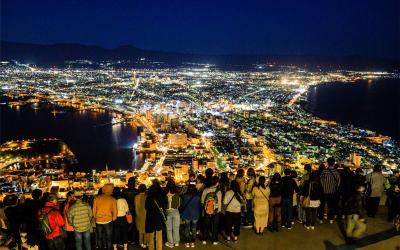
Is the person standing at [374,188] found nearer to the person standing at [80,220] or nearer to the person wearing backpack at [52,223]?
the person standing at [80,220]

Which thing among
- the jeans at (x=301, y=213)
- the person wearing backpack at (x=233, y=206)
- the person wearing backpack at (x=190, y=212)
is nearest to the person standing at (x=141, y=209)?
the person wearing backpack at (x=190, y=212)

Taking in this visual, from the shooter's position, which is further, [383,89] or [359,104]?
[383,89]

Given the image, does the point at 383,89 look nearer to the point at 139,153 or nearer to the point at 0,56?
the point at 139,153

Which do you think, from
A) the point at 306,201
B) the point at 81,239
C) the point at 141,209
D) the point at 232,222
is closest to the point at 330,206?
the point at 306,201

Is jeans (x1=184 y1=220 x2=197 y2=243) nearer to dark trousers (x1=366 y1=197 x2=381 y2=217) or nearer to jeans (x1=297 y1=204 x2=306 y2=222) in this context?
jeans (x1=297 y1=204 x2=306 y2=222)

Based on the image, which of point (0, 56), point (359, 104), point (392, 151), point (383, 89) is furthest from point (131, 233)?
point (0, 56)

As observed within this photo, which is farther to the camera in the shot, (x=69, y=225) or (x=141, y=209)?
(x=141, y=209)

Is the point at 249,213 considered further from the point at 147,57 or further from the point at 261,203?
the point at 147,57

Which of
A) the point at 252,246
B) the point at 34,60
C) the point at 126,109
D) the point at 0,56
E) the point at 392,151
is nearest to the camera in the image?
the point at 252,246
